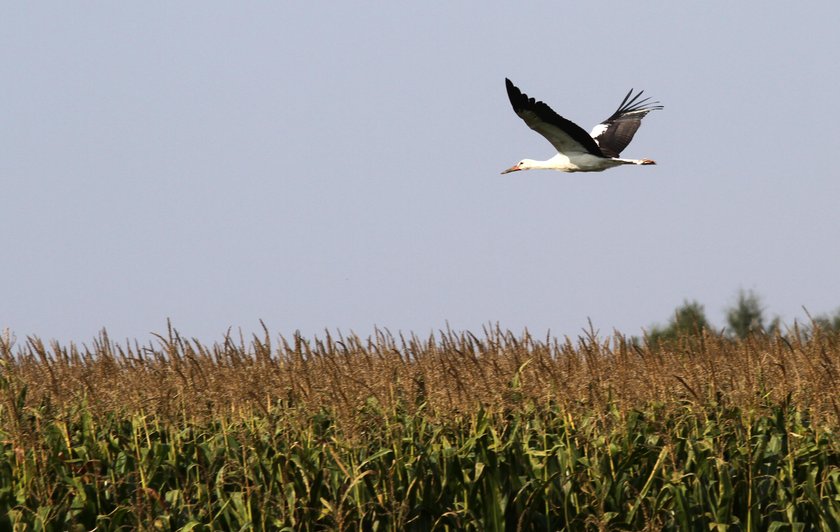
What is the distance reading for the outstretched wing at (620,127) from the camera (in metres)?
20.6

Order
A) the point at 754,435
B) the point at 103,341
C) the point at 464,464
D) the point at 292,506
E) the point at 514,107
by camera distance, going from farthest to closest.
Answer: the point at 514,107 < the point at 103,341 < the point at 754,435 < the point at 464,464 < the point at 292,506

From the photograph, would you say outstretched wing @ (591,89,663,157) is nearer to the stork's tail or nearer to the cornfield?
the stork's tail

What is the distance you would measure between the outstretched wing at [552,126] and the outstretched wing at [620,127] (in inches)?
45.8

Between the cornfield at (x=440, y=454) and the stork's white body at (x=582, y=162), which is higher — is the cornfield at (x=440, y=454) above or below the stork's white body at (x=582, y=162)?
below

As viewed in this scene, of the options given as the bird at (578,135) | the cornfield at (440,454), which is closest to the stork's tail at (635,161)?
the bird at (578,135)

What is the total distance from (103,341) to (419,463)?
16.3 feet

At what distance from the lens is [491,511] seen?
24.3 ft

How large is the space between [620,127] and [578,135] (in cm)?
372

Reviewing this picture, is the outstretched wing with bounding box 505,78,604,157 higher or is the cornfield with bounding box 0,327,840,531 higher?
the outstretched wing with bounding box 505,78,604,157

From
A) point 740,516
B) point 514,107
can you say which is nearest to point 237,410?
point 740,516

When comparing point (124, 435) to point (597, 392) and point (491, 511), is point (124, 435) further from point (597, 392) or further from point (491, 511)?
point (597, 392)

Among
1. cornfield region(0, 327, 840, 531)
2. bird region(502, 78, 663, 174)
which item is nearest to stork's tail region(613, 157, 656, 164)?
bird region(502, 78, 663, 174)

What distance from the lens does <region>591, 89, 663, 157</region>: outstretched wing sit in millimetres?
20609

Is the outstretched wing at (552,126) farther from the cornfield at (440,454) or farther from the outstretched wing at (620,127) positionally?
the cornfield at (440,454)
